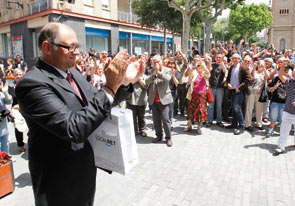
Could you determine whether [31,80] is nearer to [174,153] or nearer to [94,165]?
[94,165]

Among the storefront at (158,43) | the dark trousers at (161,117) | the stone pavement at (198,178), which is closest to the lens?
the stone pavement at (198,178)

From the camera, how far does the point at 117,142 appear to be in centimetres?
156

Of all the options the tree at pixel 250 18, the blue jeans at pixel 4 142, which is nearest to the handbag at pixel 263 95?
the blue jeans at pixel 4 142

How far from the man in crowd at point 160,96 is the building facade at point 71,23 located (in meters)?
13.8

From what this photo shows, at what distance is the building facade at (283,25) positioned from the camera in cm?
6325

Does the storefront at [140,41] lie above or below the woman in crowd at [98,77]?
above

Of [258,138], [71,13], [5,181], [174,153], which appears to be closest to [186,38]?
[71,13]

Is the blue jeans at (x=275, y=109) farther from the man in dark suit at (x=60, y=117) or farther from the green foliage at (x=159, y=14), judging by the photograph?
the green foliage at (x=159, y=14)

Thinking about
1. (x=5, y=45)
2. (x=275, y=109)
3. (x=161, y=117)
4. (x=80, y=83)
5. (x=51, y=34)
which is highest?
(x=5, y=45)

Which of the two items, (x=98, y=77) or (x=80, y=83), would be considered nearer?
(x=80, y=83)

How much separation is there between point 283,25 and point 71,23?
63.5 metres

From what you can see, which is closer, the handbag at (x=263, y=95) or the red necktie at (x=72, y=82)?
the red necktie at (x=72, y=82)

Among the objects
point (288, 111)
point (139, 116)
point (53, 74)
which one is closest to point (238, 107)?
point (288, 111)

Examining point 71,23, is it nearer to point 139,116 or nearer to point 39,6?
point 39,6
